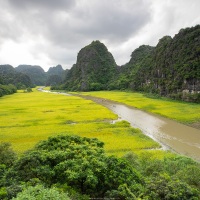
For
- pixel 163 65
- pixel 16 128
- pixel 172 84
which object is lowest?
pixel 16 128

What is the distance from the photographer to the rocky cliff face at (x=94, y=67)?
116 m

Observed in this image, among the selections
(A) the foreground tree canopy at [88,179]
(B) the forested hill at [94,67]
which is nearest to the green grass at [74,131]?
(A) the foreground tree canopy at [88,179]

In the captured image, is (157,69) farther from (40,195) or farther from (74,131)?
(40,195)

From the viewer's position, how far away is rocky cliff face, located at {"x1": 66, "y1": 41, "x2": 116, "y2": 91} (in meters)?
116

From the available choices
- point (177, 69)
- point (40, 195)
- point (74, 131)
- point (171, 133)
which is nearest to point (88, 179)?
point (40, 195)

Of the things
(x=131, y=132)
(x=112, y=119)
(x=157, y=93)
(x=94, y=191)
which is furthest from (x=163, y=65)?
(x=94, y=191)

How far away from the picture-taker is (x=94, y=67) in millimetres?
122438

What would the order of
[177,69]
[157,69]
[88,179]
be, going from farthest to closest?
[157,69]
[177,69]
[88,179]

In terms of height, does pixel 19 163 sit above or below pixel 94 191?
above

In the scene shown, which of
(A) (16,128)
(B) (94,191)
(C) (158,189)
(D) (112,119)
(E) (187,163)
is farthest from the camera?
→ (D) (112,119)

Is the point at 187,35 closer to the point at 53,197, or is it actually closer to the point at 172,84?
the point at 172,84

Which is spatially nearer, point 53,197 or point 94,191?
point 53,197

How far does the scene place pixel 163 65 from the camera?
72562mm

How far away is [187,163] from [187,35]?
195 ft
